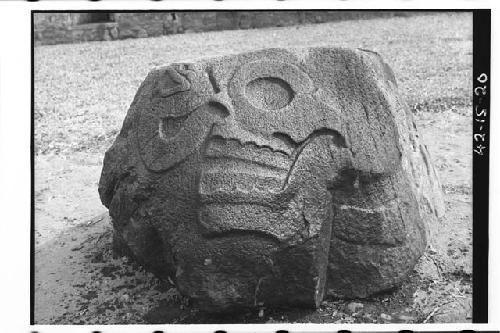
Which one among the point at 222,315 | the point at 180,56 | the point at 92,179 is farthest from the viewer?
the point at 180,56

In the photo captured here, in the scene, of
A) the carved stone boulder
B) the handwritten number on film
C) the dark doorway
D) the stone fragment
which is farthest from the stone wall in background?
the stone fragment

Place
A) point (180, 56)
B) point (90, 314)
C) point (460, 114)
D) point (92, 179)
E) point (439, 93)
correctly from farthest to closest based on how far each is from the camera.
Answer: point (180, 56) → point (439, 93) → point (460, 114) → point (92, 179) → point (90, 314)

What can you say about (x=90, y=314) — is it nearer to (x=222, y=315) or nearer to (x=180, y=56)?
(x=222, y=315)

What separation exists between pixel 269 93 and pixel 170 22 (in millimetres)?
8248

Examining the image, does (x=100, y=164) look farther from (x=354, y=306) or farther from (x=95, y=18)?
(x=95, y=18)

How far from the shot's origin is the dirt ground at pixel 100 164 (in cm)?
267

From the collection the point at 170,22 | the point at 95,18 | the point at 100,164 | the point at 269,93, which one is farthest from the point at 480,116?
the point at 95,18

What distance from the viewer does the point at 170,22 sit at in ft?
34.1

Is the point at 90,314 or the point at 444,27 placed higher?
the point at 444,27

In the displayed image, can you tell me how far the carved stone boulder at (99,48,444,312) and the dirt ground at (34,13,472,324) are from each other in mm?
181

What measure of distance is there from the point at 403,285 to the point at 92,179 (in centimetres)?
257

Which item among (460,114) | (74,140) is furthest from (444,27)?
(74,140)

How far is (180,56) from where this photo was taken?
27.7ft

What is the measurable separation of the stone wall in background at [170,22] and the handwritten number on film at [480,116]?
25.0ft
